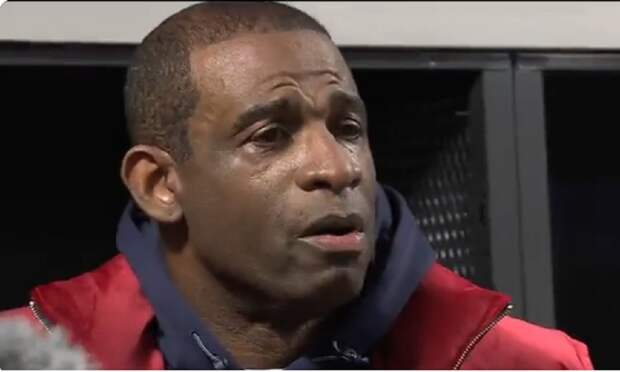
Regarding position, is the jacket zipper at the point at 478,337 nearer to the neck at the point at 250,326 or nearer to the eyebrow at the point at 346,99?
the neck at the point at 250,326

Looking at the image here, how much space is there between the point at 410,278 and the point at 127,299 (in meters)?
0.30

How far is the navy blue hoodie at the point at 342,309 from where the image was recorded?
4.72 feet

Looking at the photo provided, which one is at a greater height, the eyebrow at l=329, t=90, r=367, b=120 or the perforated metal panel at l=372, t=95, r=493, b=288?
the eyebrow at l=329, t=90, r=367, b=120

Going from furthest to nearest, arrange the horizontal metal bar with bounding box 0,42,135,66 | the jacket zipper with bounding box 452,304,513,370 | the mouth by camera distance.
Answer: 1. the horizontal metal bar with bounding box 0,42,135,66
2. the jacket zipper with bounding box 452,304,513,370
3. the mouth

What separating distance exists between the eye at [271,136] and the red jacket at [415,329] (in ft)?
0.72

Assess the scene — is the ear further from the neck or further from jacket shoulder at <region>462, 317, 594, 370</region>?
jacket shoulder at <region>462, 317, 594, 370</region>

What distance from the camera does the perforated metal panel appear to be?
1.74m

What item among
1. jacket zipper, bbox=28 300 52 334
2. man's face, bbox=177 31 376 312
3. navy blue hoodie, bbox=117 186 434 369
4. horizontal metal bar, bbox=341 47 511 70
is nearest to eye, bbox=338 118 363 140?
man's face, bbox=177 31 376 312

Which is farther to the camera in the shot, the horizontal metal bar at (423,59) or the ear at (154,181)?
the horizontal metal bar at (423,59)

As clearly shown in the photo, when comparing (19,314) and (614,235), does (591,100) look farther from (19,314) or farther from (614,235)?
(19,314)

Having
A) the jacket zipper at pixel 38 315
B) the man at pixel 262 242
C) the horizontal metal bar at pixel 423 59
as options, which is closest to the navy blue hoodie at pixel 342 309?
the man at pixel 262 242

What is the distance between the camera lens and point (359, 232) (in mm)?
1383

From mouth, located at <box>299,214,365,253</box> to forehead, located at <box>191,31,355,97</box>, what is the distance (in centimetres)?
15

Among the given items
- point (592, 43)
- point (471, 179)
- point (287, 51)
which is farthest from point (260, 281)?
point (592, 43)
